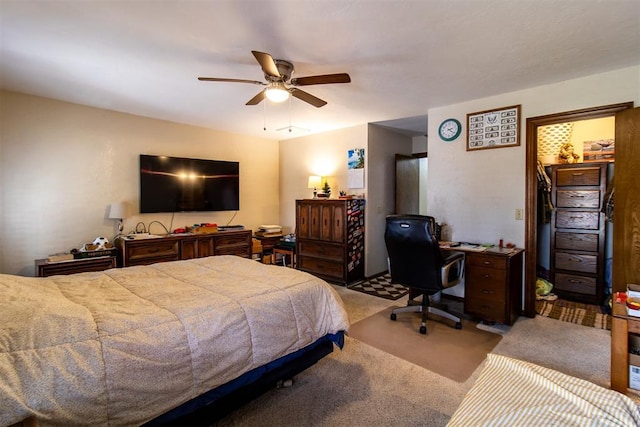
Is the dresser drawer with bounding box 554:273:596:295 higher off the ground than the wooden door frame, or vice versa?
the wooden door frame

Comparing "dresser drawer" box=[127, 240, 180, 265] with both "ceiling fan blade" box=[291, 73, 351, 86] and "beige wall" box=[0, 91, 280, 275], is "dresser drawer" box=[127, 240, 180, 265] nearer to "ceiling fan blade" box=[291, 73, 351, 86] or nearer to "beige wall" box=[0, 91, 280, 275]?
"beige wall" box=[0, 91, 280, 275]

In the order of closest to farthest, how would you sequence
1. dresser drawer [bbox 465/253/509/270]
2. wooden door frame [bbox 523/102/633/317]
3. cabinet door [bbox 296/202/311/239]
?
1. dresser drawer [bbox 465/253/509/270]
2. wooden door frame [bbox 523/102/633/317]
3. cabinet door [bbox 296/202/311/239]

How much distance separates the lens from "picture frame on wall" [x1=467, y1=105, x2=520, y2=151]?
3.22 metres

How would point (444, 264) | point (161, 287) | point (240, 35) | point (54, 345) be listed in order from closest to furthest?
1. point (54, 345)
2. point (161, 287)
3. point (240, 35)
4. point (444, 264)

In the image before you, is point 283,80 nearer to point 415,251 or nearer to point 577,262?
point 415,251

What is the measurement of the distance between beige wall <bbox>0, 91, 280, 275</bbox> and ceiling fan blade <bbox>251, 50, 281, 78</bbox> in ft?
9.30

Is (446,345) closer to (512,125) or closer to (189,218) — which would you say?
(512,125)

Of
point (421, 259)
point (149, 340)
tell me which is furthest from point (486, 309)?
point (149, 340)

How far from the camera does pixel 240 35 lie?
210 centimetres

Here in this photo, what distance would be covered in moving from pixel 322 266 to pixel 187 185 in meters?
2.40

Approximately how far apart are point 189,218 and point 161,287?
116 inches

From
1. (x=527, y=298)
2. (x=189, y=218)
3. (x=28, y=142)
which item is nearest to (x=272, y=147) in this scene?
(x=189, y=218)

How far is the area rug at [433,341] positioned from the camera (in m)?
2.28

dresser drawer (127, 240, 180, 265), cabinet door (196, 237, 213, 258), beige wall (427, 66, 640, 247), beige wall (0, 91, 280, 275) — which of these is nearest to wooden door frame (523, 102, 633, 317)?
beige wall (427, 66, 640, 247)
